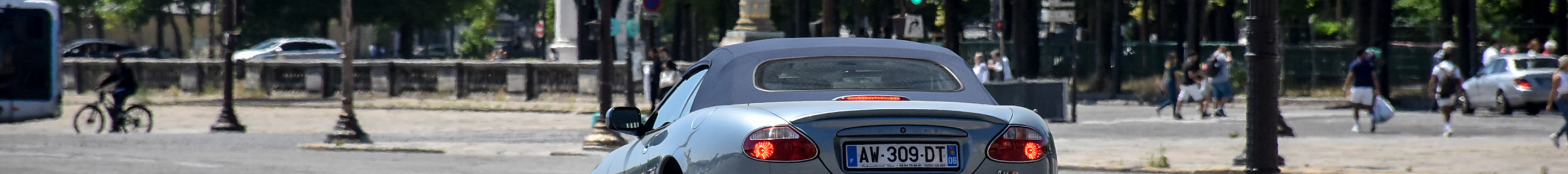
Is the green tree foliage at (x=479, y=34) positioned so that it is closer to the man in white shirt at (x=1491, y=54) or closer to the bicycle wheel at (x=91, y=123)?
the man in white shirt at (x=1491, y=54)

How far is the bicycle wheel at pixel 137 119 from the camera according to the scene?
764 inches

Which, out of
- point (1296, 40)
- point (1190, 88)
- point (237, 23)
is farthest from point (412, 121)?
point (1296, 40)

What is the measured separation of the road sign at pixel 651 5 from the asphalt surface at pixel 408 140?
150cm

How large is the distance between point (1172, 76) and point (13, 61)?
1261 cm

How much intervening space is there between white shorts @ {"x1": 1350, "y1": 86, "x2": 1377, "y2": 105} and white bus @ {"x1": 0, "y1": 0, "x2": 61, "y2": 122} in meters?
13.0

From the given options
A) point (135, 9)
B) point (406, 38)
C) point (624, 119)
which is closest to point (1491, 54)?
point (624, 119)

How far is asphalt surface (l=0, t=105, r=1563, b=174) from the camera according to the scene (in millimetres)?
12555

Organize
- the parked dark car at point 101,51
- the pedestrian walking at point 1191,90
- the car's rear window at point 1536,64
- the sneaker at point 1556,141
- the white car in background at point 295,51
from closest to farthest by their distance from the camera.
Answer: the sneaker at point 1556,141
the pedestrian walking at point 1191,90
the car's rear window at point 1536,64
the white car in background at point 295,51
the parked dark car at point 101,51

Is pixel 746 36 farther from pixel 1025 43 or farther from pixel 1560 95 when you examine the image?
pixel 1560 95

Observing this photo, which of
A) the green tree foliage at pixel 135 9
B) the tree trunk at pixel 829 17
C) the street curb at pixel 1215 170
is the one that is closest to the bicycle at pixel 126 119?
the tree trunk at pixel 829 17

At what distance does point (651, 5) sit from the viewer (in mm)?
21375

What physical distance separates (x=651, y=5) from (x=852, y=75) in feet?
46.0

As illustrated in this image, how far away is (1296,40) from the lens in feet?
109

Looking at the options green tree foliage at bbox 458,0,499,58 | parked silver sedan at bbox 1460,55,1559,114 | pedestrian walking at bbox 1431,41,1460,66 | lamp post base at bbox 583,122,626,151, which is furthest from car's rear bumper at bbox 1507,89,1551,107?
green tree foliage at bbox 458,0,499,58
